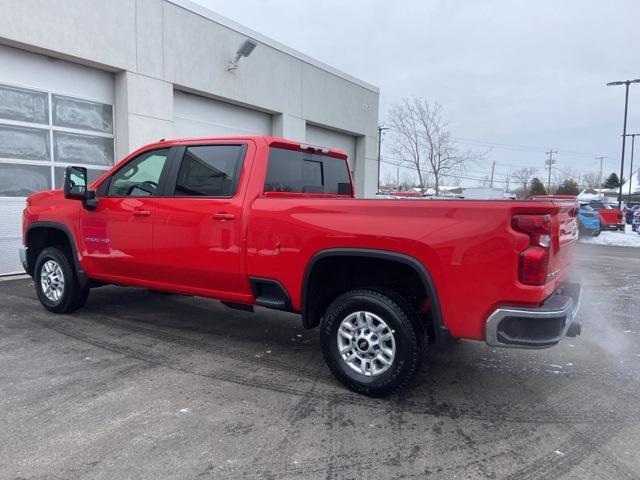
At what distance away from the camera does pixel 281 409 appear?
142 inches

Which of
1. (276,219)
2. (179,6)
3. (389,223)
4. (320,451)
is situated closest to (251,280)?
(276,219)

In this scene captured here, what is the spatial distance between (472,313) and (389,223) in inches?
32.6

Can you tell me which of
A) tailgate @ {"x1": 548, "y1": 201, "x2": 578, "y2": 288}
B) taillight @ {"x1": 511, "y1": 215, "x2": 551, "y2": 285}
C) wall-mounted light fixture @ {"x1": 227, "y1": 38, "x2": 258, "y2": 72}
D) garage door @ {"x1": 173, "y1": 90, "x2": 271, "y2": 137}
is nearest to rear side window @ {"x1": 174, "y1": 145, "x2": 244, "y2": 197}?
taillight @ {"x1": 511, "y1": 215, "x2": 551, "y2": 285}

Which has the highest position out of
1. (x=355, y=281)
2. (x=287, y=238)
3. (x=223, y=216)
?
(x=223, y=216)

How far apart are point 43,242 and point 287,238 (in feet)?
12.7

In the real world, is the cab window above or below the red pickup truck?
above

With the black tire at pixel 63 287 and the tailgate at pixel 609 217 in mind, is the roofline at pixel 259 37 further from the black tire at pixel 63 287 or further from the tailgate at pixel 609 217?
the tailgate at pixel 609 217

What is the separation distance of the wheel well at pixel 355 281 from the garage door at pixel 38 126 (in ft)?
23.7

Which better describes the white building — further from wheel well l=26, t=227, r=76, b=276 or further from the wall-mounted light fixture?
wheel well l=26, t=227, r=76, b=276

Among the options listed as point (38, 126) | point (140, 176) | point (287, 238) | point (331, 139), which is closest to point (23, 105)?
point (38, 126)

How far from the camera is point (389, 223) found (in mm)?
3594

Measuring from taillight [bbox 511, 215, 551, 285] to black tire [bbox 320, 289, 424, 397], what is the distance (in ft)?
2.81

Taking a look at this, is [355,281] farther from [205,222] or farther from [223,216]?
[205,222]

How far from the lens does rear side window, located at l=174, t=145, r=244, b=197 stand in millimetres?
4586
